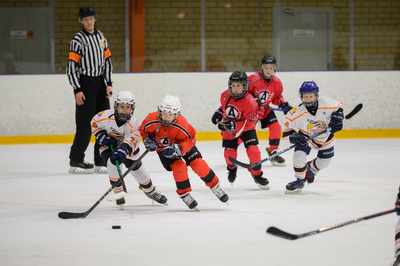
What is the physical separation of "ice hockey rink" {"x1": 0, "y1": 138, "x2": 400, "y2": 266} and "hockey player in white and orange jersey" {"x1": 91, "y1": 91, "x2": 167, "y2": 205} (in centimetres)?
14

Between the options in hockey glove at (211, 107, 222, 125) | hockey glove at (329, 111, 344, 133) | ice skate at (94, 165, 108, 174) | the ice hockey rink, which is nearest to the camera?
the ice hockey rink

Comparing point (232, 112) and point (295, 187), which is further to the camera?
point (232, 112)

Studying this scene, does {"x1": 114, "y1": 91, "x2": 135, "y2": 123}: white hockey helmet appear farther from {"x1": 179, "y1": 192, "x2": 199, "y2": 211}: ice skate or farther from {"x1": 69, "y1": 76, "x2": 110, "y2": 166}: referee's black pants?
{"x1": 69, "y1": 76, "x2": 110, "y2": 166}: referee's black pants

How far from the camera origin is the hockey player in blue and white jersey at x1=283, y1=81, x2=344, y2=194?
3.72m

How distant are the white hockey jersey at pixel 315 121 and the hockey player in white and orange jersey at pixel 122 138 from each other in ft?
3.63

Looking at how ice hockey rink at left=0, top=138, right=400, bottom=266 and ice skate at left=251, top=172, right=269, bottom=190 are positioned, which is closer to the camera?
ice hockey rink at left=0, top=138, right=400, bottom=266

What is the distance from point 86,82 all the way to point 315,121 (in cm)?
218

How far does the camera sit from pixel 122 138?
3498 millimetres

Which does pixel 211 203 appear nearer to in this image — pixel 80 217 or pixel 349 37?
pixel 80 217

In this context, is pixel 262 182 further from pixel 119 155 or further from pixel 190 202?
pixel 119 155

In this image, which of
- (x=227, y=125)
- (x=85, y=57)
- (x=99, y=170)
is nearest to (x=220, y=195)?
(x=227, y=125)

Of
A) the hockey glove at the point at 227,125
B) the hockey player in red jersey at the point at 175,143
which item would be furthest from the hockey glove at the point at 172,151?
the hockey glove at the point at 227,125

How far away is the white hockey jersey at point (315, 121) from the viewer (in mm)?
3785

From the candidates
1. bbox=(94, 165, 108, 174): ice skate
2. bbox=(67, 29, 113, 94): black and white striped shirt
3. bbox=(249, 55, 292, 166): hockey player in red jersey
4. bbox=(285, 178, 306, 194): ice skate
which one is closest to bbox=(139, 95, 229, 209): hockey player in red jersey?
bbox=(285, 178, 306, 194): ice skate
